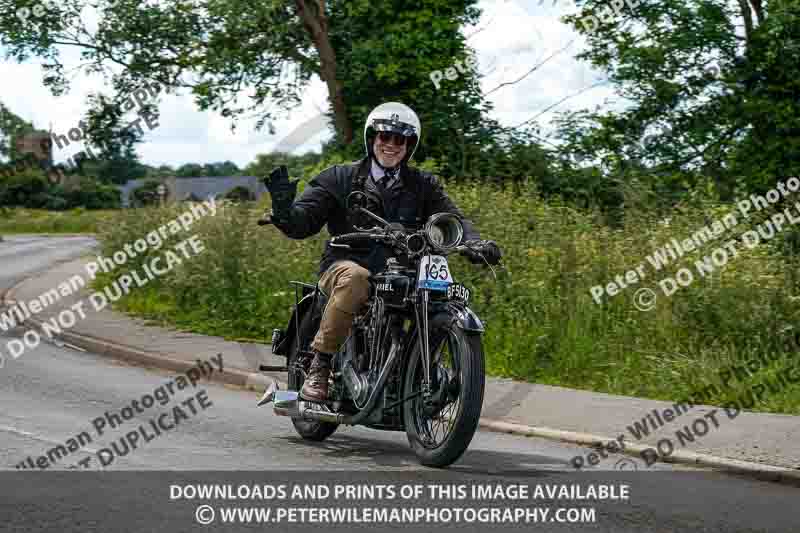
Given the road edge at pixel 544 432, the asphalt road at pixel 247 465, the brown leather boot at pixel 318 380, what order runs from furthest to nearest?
the brown leather boot at pixel 318 380
the road edge at pixel 544 432
the asphalt road at pixel 247 465

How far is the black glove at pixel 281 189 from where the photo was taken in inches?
288

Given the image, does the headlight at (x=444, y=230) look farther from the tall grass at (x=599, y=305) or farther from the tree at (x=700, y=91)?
the tree at (x=700, y=91)

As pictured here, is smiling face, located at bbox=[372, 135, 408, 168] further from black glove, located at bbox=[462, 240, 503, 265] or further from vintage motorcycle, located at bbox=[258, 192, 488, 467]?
black glove, located at bbox=[462, 240, 503, 265]

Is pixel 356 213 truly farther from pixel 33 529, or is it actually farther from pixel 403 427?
pixel 33 529

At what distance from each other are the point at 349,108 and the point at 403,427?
17980 millimetres

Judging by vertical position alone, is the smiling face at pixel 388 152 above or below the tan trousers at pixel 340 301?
above

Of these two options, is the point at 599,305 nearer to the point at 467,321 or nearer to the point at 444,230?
the point at 444,230

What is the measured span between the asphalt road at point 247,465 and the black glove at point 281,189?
5.32 feet

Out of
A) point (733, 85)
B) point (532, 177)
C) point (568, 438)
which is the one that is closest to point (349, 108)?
point (532, 177)

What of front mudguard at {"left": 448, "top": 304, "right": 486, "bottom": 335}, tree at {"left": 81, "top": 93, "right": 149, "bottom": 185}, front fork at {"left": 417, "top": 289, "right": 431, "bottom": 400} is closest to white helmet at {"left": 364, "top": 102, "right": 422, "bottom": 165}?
front fork at {"left": 417, "top": 289, "right": 431, "bottom": 400}

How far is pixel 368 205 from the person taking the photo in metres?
7.86

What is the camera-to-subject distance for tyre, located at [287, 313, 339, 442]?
8.44 metres

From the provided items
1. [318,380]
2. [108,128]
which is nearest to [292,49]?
[108,128]

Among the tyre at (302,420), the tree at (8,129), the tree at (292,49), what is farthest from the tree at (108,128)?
the tree at (8,129)
